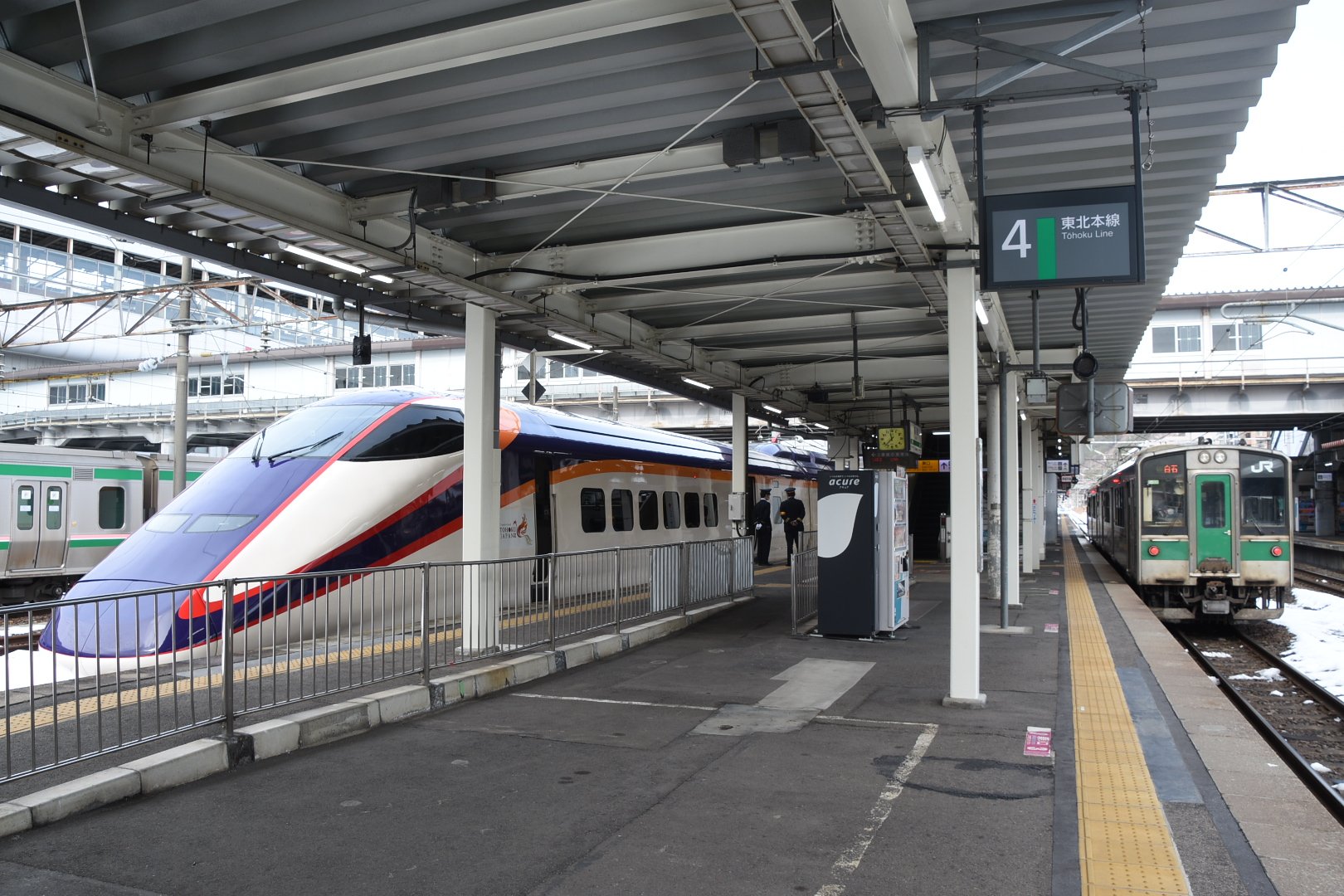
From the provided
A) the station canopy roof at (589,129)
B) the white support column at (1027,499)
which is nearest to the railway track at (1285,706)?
the white support column at (1027,499)

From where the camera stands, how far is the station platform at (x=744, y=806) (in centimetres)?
474

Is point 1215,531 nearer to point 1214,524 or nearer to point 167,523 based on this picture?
point 1214,524

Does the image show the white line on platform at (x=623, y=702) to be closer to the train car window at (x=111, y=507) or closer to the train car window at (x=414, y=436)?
the train car window at (x=414, y=436)

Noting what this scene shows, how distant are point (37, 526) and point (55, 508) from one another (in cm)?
51

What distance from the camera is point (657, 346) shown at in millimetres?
14695

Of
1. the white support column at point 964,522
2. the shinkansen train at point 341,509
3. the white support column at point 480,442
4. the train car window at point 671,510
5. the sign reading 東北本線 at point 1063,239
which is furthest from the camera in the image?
the train car window at point 671,510

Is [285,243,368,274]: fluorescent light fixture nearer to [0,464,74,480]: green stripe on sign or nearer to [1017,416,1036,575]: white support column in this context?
[0,464,74,480]: green stripe on sign

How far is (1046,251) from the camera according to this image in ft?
24.2

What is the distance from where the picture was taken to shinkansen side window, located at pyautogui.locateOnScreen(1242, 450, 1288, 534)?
1670 cm

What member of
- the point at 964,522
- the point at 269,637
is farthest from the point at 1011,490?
the point at 269,637

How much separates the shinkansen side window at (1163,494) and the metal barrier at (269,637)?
978cm

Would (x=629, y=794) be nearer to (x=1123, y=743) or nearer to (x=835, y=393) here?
(x=1123, y=743)

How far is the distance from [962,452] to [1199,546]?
1061 cm

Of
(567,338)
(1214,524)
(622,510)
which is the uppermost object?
(567,338)
